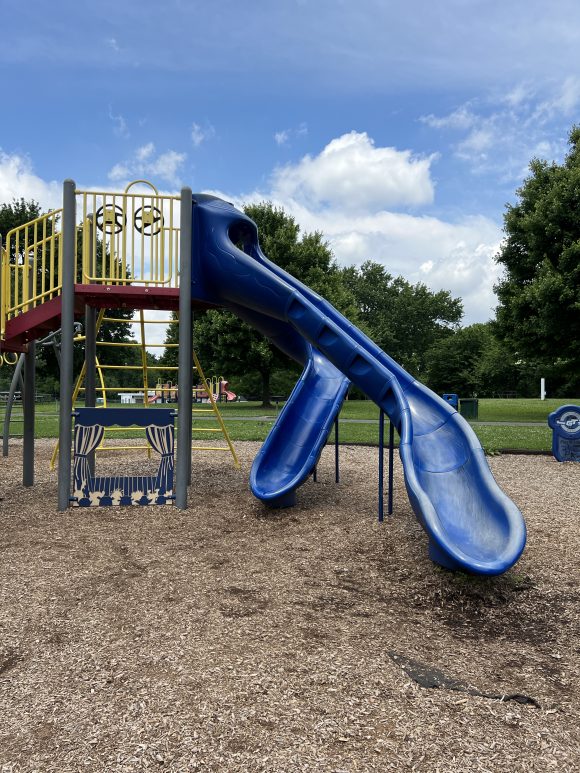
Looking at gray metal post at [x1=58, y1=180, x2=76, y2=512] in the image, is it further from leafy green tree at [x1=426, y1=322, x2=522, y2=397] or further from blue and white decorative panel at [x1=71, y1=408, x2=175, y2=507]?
leafy green tree at [x1=426, y1=322, x2=522, y2=397]

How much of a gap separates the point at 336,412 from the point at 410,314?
57.9m

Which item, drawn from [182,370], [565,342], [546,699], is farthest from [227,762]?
[565,342]

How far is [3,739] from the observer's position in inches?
99.7

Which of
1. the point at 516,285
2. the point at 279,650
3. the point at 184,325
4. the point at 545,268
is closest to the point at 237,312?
the point at 184,325

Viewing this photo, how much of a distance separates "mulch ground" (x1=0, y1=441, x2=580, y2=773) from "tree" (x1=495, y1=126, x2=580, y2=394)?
15.9m

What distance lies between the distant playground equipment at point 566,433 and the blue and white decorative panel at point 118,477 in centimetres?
845

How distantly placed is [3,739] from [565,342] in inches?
897

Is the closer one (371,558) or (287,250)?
(371,558)

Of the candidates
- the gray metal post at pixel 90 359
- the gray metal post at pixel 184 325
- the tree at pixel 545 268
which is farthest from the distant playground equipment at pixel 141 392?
the tree at pixel 545 268

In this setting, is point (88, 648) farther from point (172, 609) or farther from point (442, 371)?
point (442, 371)

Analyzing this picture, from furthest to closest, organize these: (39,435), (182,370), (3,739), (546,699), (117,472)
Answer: (39,435) < (117,472) < (182,370) < (546,699) < (3,739)

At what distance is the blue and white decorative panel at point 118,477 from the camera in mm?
7035

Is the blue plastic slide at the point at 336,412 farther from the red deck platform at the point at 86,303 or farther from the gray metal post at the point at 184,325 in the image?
the red deck platform at the point at 86,303

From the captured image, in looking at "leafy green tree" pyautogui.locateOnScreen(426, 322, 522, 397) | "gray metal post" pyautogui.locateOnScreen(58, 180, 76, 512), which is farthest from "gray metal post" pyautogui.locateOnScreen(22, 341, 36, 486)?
"leafy green tree" pyautogui.locateOnScreen(426, 322, 522, 397)
